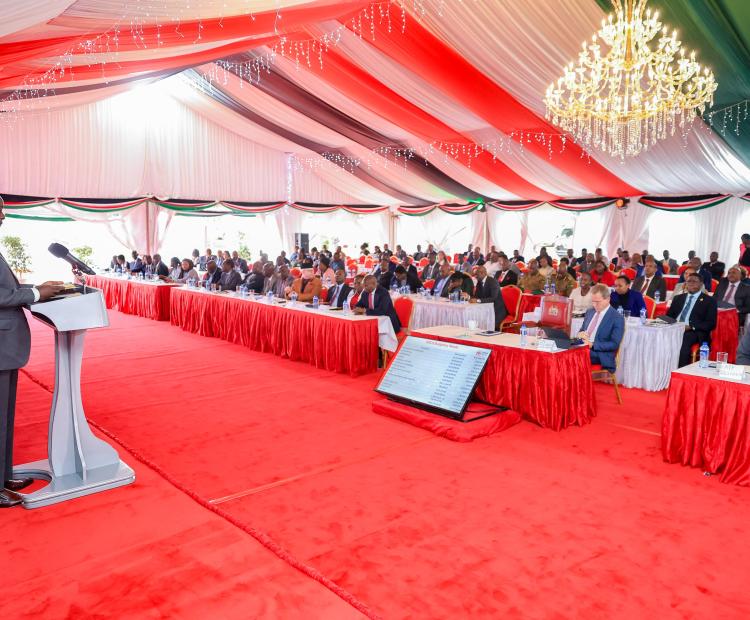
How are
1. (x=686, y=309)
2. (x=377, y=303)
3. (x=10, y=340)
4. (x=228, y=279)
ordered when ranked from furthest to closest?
(x=228, y=279), (x=377, y=303), (x=686, y=309), (x=10, y=340)

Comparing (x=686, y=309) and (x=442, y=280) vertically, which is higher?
A: (x=442, y=280)

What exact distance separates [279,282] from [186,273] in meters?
3.70

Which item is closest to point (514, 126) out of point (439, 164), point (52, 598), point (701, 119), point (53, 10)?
point (701, 119)

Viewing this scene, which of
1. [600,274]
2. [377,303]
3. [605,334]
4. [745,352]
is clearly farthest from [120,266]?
[745,352]

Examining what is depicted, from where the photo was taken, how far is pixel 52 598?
7.66 feet

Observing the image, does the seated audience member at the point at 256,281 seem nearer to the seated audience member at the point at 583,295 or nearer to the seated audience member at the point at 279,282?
the seated audience member at the point at 279,282

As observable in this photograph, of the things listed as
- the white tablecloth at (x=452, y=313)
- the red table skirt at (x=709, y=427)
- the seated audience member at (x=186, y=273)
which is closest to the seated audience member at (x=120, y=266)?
the seated audience member at (x=186, y=273)

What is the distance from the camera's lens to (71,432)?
10.6ft

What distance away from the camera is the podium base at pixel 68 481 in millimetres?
3082

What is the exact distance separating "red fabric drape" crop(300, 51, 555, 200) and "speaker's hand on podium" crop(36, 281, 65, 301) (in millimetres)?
7211

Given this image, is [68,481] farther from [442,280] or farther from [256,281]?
[442,280]

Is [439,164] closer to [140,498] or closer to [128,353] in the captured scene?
[128,353]

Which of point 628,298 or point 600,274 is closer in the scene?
point 628,298

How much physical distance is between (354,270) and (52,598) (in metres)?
12.4
